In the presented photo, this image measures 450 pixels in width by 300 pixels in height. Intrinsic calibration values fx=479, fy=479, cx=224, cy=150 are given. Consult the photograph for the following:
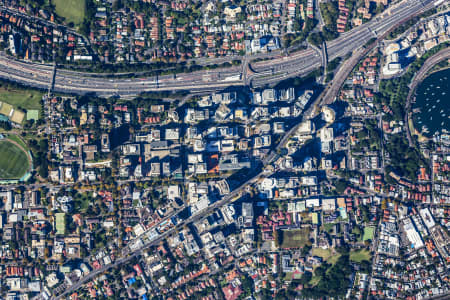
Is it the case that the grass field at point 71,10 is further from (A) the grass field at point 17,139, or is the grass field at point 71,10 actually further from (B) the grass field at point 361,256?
(B) the grass field at point 361,256

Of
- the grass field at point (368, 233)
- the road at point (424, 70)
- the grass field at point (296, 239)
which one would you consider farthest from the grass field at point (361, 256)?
the road at point (424, 70)

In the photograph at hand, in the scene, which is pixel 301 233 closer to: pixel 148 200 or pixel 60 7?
pixel 148 200

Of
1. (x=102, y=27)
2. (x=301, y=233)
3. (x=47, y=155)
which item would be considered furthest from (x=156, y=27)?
(x=301, y=233)

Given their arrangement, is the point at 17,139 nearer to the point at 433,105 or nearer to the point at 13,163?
the point at 13,163

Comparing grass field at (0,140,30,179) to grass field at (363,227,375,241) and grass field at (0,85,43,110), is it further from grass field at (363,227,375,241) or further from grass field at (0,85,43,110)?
grass field at (363,227,375,241)

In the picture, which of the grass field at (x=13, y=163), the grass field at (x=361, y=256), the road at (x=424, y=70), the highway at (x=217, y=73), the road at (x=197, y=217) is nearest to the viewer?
the grass field at (x=361, y=256)

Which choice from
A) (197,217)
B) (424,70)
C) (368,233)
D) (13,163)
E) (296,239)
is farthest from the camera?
(424,70)

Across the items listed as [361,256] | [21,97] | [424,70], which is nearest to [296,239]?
[361,256]
